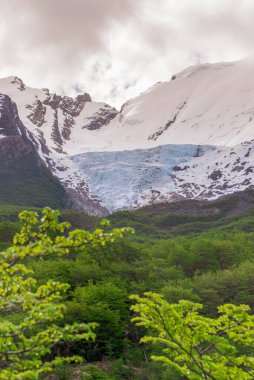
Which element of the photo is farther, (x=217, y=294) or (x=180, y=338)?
(x=217, y=294)

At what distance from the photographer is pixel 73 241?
9.98 m

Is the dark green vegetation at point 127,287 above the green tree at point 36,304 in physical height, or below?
below

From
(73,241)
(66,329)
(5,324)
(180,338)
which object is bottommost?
(180,338)

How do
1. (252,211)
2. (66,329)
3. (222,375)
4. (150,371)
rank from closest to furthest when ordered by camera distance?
(66,329)
(222,375)
(150,371)
(252,211)

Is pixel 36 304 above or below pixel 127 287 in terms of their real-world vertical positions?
above

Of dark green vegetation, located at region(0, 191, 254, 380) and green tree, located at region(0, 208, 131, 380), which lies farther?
dark green vegetation, located at region(0, 191, 254, 380)

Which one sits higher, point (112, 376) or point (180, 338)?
point (180, 338)

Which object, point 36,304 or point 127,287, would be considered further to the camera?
point 127,287

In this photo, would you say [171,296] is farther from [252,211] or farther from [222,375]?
[252,211]

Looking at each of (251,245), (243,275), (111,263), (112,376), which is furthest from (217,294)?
(251,245)

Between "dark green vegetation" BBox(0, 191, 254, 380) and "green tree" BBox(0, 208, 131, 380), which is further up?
"green tree" BBox(0, 208, 131, 380)

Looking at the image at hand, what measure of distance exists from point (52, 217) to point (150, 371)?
25.1 m

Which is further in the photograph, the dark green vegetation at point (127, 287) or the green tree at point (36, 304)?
the dark green vegetation at point (127, 287)

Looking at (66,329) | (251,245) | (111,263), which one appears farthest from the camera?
(251,245)
